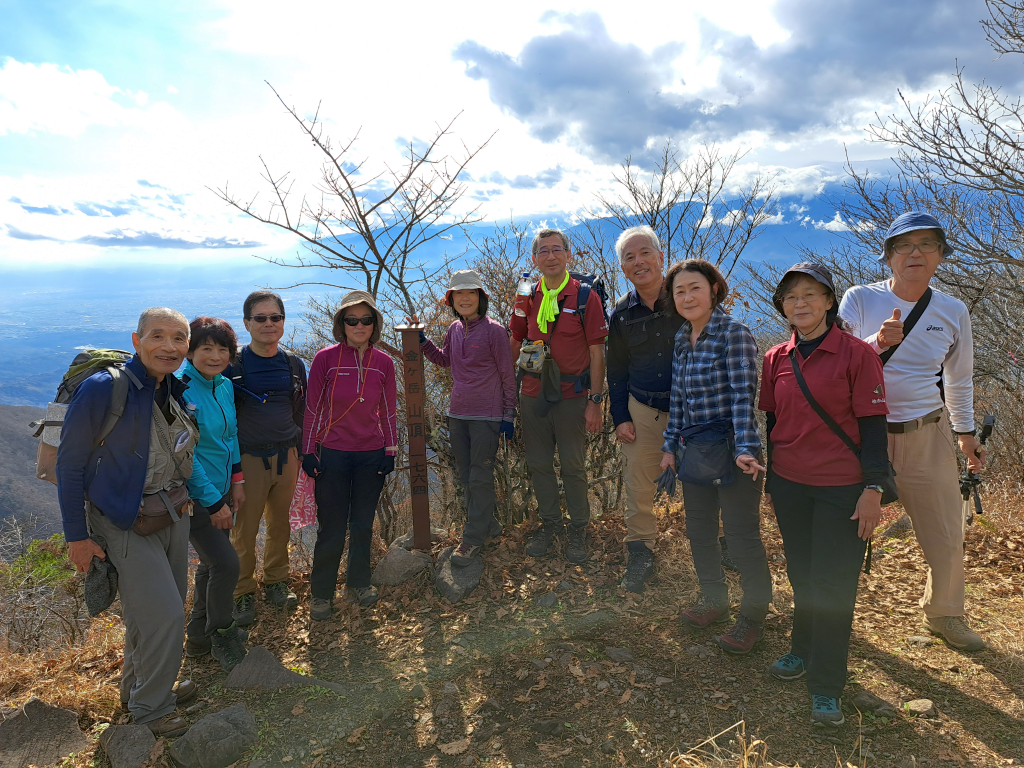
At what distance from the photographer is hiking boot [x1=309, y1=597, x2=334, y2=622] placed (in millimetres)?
4215

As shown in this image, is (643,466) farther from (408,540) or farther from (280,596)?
(280,596)

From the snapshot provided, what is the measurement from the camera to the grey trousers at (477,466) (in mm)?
4270

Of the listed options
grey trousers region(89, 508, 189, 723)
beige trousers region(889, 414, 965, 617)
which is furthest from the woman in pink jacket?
beige trousers region(889, 414, 965, 617)

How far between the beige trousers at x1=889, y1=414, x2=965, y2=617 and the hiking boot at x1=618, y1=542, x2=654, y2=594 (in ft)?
5.72

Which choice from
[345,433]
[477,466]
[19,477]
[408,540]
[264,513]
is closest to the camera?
[345,433]

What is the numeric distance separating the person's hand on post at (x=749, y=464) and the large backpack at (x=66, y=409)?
11.0 ft

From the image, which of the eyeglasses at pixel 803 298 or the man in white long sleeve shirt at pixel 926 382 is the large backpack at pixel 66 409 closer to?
the eyeglasses at pixel 803 298

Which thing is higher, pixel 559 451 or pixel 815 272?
pixel 815 272

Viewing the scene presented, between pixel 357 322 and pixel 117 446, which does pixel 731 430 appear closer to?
pixel 357 322

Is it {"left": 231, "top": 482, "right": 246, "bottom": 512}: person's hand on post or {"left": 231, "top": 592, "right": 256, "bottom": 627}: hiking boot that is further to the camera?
{"left": 231, "top": 592, "right": 256, "bottom": 627}: hiking boot

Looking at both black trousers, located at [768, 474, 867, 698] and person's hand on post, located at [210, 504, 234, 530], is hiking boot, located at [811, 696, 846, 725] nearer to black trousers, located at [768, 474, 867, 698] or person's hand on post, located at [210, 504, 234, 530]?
black trousers, located at [768, 474, 867, 698]

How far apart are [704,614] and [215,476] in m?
3.38

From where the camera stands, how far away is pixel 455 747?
2.94m

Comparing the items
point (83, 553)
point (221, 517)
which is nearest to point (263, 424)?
point (221, 517)
